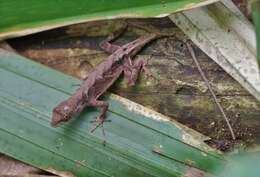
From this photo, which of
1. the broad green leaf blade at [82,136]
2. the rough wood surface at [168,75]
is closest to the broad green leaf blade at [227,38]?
the rough wood surface at [168,75]

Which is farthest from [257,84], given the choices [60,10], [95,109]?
[60,10]

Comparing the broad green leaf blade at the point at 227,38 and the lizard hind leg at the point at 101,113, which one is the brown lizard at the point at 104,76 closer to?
the lizard hind leg at the point at 101,113

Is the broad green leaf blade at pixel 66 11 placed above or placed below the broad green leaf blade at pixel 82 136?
above

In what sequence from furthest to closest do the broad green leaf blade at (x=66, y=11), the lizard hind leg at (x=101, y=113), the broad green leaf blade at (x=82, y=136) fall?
the lizard hind leg at (x=101, y=113) < the broad green leaf blade at (x=82, y=136) < the broad green leaf blade at (x=66, y=11)

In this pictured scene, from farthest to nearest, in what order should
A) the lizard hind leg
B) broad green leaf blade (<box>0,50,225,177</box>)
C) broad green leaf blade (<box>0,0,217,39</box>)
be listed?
the lizard hind leg, broad green leaf blade (<box>0,50,225,177</box>), broad green leaf blade (<box>0,0,217,39</box>)

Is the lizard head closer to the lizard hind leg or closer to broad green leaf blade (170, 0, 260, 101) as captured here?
the lizard hind leg

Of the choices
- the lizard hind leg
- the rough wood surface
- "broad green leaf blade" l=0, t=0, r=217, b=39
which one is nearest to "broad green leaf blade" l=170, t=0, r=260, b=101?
the rough wood surface

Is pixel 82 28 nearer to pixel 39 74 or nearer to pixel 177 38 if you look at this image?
pixel 39 74
